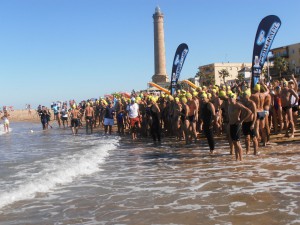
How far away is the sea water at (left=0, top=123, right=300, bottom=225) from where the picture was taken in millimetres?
5234

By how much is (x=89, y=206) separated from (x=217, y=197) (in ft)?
6.33

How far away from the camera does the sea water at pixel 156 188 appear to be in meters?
5.23

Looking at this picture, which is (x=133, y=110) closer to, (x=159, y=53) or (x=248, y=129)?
(x=248, y=129)

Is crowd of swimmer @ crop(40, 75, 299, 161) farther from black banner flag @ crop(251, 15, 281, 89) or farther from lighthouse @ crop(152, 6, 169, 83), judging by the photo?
lighthouse @ crop(152, 6, 169, 83)

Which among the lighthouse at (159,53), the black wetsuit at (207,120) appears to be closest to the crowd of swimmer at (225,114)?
the black wetsuit at (207,120)

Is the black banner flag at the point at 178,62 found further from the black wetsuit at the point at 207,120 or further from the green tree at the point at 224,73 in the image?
the green tree at the point at 224,73

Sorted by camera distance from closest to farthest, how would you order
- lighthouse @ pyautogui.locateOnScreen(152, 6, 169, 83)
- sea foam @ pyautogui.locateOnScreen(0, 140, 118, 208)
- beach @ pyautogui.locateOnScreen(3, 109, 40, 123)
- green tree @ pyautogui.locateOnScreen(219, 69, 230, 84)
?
sea foam @ pyautogui.locateOnScreen(0, 140, 118, 208) < beach @ pyautogui.locateOnScreen(3, 109, 40, 123) < lighthouse @ pyautogui.locateOnScreen(152, 6, 169, 83) < green tree @ pyautogui.locateOnScreen(219, 69, 230, 84)

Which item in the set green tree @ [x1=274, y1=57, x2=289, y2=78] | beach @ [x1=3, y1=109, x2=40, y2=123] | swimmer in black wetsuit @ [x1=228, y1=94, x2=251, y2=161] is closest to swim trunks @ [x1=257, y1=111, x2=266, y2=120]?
swimmer in black wetsuit @ [x1=228, y1=94, x2=251, y2=161]

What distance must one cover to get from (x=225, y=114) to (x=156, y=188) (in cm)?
498

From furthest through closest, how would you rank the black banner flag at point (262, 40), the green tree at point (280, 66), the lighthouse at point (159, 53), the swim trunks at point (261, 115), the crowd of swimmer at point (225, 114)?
the lighthouse at point (159, 53), the green tree at point (280, 66), the black banner flag at point (262, 40), the swim trunks at point (261, 115), the crowd of swimmer at point (225, 114)

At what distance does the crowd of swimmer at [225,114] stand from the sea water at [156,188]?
642mm

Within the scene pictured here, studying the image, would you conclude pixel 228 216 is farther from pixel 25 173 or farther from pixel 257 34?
pixel 257 34

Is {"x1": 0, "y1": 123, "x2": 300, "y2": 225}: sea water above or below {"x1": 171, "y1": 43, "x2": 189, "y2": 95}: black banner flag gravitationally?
below

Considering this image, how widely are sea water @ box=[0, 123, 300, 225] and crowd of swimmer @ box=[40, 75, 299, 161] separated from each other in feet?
2.11
